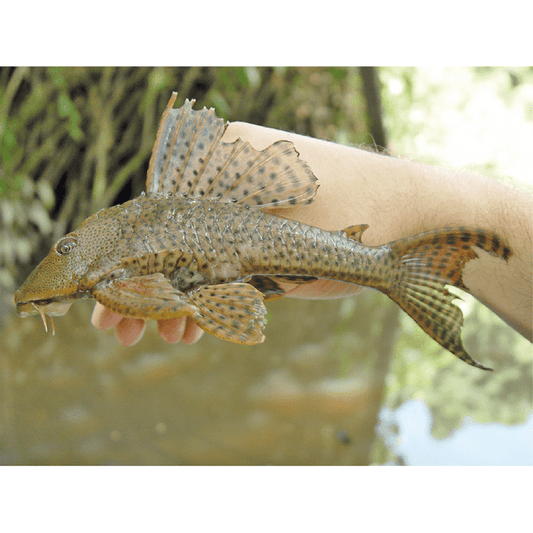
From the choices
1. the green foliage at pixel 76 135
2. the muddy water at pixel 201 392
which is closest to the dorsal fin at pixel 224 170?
the green foliage at pixel 76 135

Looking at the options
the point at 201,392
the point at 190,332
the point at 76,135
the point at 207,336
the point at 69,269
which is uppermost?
the point at 76,135

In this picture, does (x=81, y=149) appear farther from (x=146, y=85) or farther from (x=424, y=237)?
(x=424, y=237)

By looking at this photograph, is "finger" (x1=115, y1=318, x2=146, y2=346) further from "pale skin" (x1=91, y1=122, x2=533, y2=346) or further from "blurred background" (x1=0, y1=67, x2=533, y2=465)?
"blurred background" (x1=0, y1=67, x2=533, y2=465)

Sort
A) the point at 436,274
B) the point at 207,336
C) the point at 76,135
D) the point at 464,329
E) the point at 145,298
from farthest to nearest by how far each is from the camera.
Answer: the point at 464,329
the point at 207,336
the point at 76,135
the point at 436,274
the point at 145,298

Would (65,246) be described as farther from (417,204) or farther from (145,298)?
(417,204)

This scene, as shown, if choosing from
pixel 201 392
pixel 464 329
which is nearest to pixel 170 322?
pixel 201 392

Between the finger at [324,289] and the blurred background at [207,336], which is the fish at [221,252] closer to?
the finger at [324,289]

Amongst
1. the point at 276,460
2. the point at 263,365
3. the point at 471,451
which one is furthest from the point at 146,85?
→ the point at 471,451
